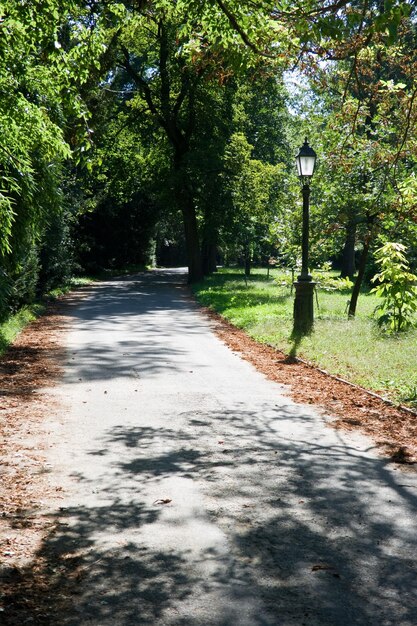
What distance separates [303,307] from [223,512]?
32.6ft

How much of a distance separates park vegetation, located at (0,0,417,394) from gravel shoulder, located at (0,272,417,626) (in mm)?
2891

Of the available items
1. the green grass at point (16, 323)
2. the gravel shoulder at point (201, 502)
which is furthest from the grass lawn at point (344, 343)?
the green grass at point (16, 323)

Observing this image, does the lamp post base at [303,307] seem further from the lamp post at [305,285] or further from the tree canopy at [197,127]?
the tree canopy at [197,127]

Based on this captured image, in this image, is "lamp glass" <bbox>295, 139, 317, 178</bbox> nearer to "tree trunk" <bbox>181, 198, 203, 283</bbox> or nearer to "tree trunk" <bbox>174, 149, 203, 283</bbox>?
"tree trunk" <bbox>174, 149, 203, 283</bbox>

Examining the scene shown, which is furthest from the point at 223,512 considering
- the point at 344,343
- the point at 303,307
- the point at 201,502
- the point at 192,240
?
the point at 192,240

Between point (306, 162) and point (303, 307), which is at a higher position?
point (306, 162)

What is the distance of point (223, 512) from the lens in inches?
201

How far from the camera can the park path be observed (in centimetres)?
378

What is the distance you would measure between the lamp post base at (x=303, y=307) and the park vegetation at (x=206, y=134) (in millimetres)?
1429

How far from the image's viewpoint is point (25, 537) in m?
4.64

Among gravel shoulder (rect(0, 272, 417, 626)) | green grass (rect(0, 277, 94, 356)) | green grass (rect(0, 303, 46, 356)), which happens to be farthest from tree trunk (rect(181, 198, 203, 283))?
gravel shoulder (rect(0, 272, 417, 626))

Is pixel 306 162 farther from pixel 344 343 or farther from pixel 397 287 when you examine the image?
pixel 344 343

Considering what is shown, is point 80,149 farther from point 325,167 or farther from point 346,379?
point 325,167

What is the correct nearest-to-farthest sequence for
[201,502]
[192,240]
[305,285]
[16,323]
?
[201,502] → [305,285] → [16,323] → [192,240]
